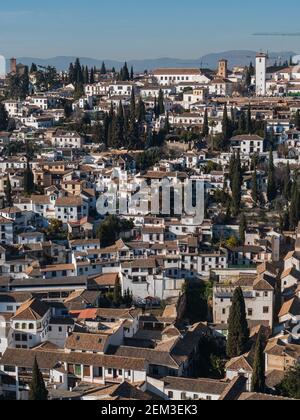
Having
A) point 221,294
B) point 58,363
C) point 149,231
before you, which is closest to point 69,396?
point 58,363

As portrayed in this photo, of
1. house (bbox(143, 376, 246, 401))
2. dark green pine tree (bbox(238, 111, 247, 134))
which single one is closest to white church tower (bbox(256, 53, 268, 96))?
dark green pine tree (bbox(238, 111, 247, 134))

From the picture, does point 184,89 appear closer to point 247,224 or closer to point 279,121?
point 279,121

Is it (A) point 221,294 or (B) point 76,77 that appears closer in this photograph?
(A) point 221,294

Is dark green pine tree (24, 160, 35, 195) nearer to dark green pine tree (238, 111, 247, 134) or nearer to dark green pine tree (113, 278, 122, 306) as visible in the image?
dark green pine tree (113, 278, 122, 306)

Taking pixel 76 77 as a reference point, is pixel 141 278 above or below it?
below

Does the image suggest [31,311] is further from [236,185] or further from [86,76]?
[86,76]

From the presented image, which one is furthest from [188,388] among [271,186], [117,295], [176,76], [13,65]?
[13,65]
